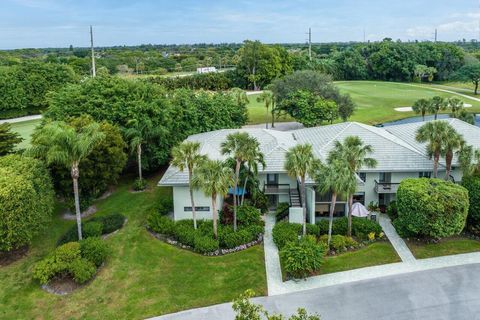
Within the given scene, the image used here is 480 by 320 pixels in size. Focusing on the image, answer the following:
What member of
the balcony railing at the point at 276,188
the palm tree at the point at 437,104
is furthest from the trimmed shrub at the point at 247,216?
the palm tree at the point at 437,104

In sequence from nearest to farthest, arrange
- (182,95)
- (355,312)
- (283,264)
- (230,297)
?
(355,312) → (230,297) → (283,264) → (182,95)

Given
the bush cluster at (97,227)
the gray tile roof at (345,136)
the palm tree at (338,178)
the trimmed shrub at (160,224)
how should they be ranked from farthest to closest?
the gray tile roof at (345,136), the trimmed shrub at (160,224), the bush cluster at (97,227), the palm tree at (338,178)

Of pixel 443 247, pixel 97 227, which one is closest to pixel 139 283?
pixel 97 227

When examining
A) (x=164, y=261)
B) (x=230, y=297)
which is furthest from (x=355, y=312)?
(x=164, y=261)

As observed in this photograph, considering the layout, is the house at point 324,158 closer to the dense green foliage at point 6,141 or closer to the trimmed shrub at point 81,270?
the trimmed shrub at point 81,270

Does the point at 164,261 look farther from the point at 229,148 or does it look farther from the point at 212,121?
the point at 212,121
